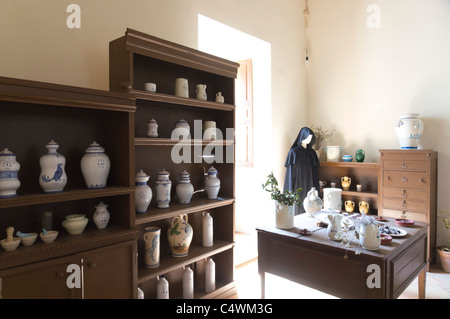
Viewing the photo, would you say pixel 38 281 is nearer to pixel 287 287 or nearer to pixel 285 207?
pixel 285 207

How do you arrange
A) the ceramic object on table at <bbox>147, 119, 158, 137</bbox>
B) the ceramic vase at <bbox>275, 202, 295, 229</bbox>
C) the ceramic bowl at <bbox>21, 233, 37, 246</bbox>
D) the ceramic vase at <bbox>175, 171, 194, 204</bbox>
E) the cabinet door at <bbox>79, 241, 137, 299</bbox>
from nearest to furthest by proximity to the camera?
1. the ceramic bowl at <bbox>21, 233, 37, 246</bbox>
2. the cabinet door at <bbox>79, 241, 137, 299</bbox>
3. the ceramic object on table at <bbox>147, 119, 158, 137</bbox>
4. the ceramic vase at <bbox>275, 202, 295, 229</bbox>
5. the ceramic vase at <bbox>175, 171, 194, 204</bbox>

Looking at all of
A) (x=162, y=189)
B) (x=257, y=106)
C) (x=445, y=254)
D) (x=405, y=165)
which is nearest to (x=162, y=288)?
(x=162, y=189)

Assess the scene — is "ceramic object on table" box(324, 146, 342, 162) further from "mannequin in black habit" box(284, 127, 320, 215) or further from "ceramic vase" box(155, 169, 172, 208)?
"ceramic vase" box(155, 169, 172, 208)

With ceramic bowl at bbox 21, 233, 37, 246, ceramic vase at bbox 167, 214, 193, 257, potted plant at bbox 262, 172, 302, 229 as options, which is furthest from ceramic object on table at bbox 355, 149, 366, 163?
ceramic bowl at bbox 21, 233, 37, 246

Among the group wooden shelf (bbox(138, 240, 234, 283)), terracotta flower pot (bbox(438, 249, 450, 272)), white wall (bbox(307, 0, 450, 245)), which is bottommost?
terracotta flower pot (bbox(438, 249, 450, 272))

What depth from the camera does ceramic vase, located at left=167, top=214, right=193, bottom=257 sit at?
2.38 meters

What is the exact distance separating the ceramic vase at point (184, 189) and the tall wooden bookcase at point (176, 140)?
0.21ft

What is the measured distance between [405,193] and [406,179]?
0.56ft

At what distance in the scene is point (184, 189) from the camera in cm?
246

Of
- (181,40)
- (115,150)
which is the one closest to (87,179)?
(115,150)

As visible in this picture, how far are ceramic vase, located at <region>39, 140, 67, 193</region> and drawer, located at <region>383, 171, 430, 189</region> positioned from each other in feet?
11.6

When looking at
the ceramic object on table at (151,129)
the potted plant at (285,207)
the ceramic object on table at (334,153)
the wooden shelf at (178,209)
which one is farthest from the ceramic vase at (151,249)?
the ceramic object on table at (334,153)

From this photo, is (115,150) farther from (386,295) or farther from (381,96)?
(381,96)

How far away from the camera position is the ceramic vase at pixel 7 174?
5.05ft
